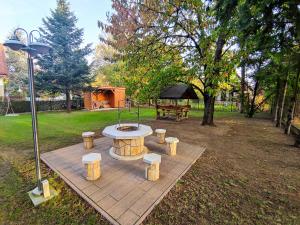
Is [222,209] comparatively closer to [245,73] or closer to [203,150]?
[203,150]

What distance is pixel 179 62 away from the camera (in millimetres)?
9625

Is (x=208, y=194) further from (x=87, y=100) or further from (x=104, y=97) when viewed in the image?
(x=104, y=97)

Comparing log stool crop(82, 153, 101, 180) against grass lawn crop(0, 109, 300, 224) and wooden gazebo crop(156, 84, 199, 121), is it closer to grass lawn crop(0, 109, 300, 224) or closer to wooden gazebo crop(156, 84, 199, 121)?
grass lawn crop(0, 109, 300, 224)

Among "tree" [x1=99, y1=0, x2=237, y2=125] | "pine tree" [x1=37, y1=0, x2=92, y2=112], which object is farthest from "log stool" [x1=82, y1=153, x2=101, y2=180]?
"pine tree" [x1=37, y1=0, x2=92, y2=112]

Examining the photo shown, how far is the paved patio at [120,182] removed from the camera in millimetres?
2603

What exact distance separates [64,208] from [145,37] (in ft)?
28.7

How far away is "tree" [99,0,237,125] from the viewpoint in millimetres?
7898

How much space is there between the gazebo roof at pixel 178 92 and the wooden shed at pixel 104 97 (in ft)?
28.9

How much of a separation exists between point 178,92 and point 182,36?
3.44 meters

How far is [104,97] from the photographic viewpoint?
20891 millimetres

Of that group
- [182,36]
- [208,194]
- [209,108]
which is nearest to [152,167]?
[208,194]

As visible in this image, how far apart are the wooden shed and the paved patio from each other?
13506mm

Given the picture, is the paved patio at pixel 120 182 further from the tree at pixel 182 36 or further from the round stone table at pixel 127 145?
the tree at pixel 182 36

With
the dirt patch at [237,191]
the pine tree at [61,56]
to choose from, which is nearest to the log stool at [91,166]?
the dirt patch at [237,191]
